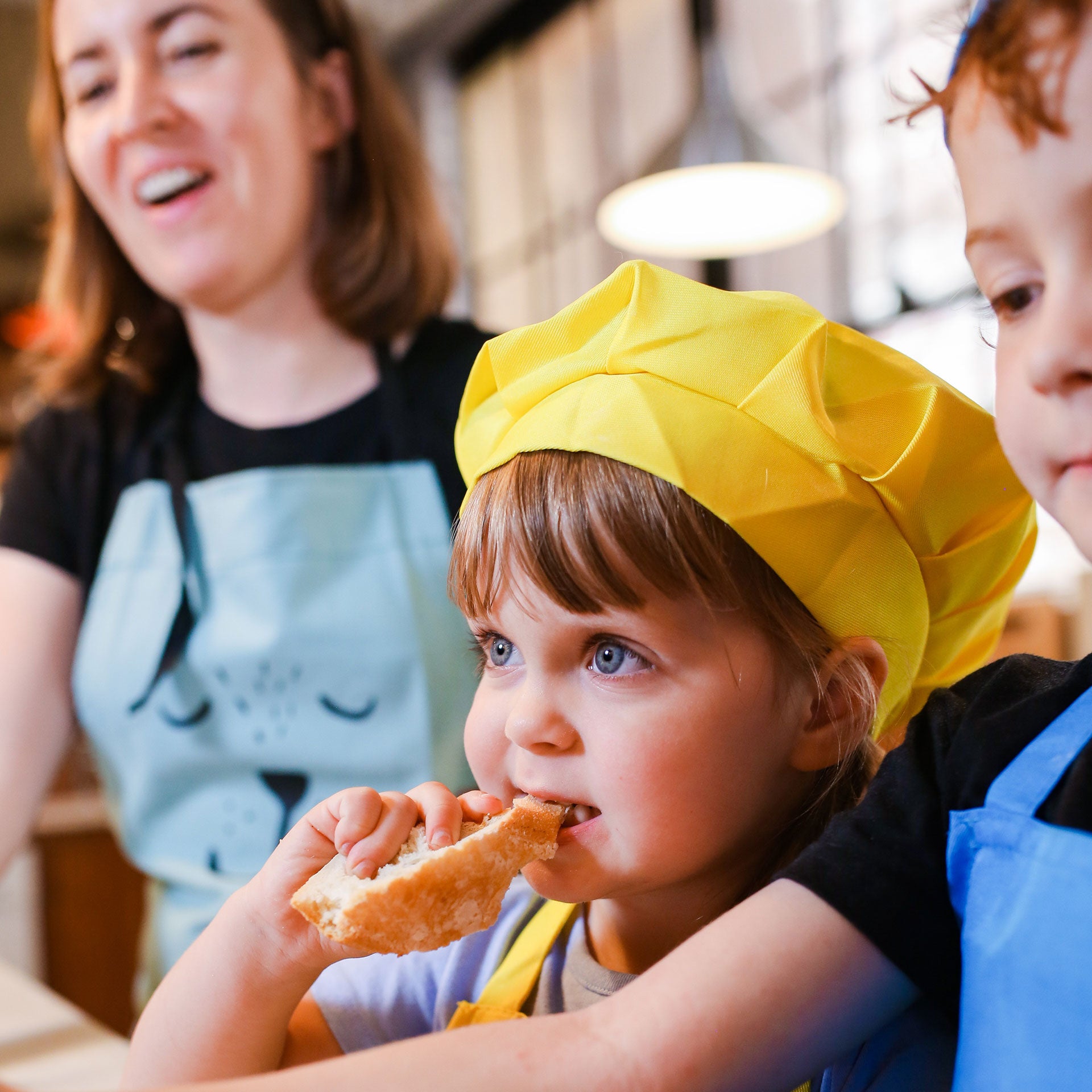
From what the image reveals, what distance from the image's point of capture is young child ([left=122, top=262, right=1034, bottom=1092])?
0.54 meters

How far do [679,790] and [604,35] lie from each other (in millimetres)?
2778

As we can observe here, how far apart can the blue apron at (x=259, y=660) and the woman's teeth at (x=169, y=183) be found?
0.77 feet

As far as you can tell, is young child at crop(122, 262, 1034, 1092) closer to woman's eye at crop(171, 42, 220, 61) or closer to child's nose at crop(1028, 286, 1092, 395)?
child's nose at crop(1028, 286, 1092, 395)

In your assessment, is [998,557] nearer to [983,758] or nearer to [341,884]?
[983,758]

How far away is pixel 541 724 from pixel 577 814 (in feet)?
0.17

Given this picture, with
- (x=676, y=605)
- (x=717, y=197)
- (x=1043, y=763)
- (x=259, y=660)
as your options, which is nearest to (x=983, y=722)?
(x=1043, y=763)

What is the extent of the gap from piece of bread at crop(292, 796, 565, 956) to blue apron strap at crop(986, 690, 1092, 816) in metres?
0.21

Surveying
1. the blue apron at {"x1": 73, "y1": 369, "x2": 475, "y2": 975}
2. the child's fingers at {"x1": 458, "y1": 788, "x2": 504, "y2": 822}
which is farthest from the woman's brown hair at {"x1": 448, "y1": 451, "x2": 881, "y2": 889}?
the blue apron at {"x1": 73, "y1": 369, "x2": 475, "y2": 975}

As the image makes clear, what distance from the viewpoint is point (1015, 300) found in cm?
44

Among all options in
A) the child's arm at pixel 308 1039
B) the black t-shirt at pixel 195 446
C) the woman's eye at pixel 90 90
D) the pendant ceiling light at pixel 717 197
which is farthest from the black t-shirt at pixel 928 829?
the pendant ceiling light at pixel 717 197

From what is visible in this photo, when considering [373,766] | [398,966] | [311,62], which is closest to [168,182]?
[311,62]

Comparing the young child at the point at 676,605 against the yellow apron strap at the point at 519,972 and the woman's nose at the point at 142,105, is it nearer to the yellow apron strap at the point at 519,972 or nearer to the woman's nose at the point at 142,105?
the yellow apron strap at the point at 519,972

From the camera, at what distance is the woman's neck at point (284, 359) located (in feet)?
3.40

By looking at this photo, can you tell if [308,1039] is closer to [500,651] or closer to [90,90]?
[500,651]
